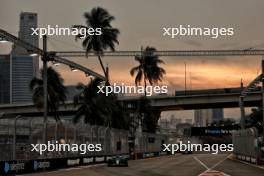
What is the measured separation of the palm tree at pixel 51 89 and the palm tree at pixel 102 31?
253 inches

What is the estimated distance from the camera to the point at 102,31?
78.9 meters

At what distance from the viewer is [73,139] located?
4453 cm

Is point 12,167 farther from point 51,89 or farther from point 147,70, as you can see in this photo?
point 147,70

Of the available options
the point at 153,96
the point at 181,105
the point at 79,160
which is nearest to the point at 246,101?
the point at 181,105

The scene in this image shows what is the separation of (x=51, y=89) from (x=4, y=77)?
646 inches

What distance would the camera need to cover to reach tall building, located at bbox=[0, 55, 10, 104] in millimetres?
83938

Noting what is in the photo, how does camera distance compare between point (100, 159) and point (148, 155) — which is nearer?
point (100, 159)

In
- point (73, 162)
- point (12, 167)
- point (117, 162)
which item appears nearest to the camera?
point (12, 167)

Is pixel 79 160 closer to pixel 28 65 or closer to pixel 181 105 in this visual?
pixel 28 65

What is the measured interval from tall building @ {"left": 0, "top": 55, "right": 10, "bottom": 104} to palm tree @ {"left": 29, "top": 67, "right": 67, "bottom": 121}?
5.59 meters

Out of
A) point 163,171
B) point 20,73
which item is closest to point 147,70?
point 20,73

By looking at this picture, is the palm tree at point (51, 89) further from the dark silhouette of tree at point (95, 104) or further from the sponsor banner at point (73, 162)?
the sponsor banner at point (73, 162)

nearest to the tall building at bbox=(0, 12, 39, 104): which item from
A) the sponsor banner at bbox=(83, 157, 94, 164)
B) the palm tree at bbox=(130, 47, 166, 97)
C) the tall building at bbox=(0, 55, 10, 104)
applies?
the tall building at bbox=(0, 55, 10, 104)

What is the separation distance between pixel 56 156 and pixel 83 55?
26870 mm
